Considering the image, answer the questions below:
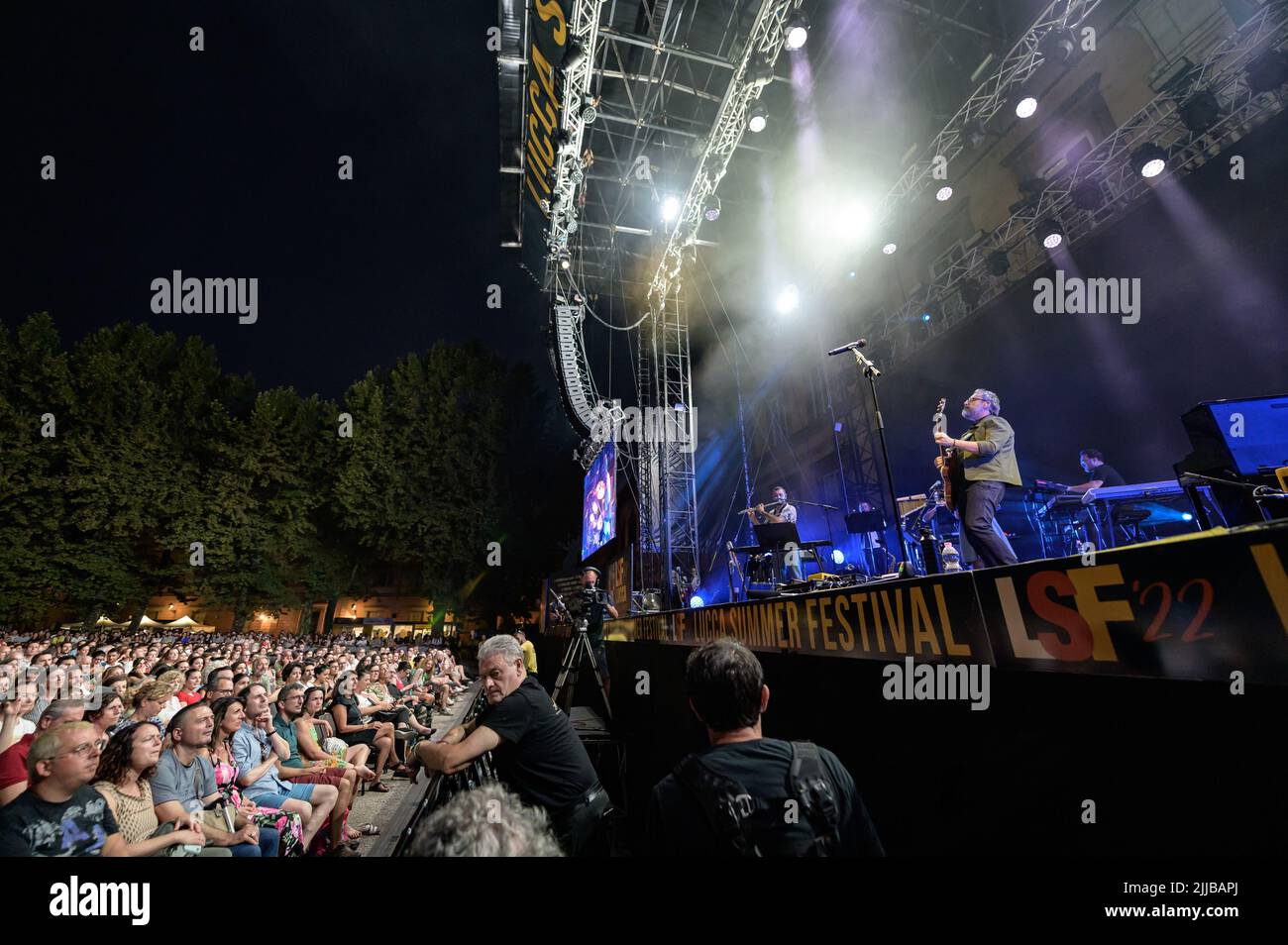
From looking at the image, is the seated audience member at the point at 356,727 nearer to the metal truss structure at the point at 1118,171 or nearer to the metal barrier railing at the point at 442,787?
the metal barrier railing at the point at 442,787

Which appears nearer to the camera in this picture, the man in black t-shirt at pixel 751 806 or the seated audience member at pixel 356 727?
the man in black t-shirt at pixel 751 806

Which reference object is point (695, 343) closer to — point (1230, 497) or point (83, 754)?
point (1230, 497)

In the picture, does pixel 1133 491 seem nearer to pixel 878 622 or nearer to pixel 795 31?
pixel 878 622

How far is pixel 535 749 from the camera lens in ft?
9.56

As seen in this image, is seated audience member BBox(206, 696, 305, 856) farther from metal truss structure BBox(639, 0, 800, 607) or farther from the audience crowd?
metal truss structure BBox(639, 0, 800, 607)

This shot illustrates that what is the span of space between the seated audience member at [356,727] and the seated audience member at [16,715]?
320 cm

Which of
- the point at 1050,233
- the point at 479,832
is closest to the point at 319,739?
the point at 479,832

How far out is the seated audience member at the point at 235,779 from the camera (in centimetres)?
390

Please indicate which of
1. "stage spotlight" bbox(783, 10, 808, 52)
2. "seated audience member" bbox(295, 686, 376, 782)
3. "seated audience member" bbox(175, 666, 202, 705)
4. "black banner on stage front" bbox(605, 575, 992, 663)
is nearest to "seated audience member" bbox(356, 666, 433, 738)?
"seated audience member" bbox(295, 686, 376, 782)

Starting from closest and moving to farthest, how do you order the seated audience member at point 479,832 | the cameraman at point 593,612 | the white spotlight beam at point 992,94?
the seated audience member at point 479,832, the white spotlight beam at point 992,94, the cameraman at point 593,612

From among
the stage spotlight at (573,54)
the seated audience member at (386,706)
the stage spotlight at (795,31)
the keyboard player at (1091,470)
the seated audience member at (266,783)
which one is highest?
the stage spotlight at (573,54)

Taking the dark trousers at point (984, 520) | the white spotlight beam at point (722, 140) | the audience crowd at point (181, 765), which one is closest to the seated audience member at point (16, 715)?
the audience crowd at point (181, 765)

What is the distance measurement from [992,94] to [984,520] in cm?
803
